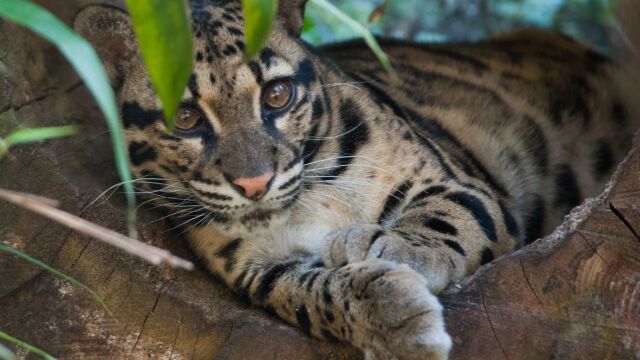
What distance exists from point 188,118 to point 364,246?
2.70 ft

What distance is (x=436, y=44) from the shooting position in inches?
216

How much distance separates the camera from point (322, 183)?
381 cm

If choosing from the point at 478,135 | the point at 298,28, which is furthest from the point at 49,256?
the point at 478,135

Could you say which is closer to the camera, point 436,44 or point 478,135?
point 478,135

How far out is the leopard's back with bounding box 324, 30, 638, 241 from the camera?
467cm

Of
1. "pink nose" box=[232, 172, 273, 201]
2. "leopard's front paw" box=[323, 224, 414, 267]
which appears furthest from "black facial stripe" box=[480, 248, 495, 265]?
"pink nose" box=[232, 172, 273, 201]

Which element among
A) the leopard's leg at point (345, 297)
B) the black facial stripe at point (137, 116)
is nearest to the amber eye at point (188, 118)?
the black facial stripe at point (137, 116)

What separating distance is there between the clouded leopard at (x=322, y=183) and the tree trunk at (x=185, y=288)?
0.46 ft

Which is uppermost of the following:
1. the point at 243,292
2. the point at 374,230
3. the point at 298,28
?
the point at 298,28

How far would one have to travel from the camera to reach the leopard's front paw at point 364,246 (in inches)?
131

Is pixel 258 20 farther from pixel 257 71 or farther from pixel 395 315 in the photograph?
pixel 257 71

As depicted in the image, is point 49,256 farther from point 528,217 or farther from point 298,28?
point 528,217

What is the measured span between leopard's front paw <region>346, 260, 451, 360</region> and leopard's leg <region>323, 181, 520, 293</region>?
18 centimetres

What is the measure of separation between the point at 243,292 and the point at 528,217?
1.69m
